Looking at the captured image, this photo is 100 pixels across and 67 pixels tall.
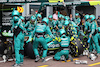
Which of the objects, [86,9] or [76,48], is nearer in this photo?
[76,48]

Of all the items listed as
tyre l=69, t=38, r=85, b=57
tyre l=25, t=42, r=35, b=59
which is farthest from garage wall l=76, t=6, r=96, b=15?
tyre l=25, t=42, r=35, b=59

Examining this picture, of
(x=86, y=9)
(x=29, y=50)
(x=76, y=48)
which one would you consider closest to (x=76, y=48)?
(x=76, y=48)

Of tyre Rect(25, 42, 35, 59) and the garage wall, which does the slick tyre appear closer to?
tyre Rect(25, 42, 35, 59)

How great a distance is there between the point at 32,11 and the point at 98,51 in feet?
37.8

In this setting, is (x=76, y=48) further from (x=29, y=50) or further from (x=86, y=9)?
(x=86, y=9)

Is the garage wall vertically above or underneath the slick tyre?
above

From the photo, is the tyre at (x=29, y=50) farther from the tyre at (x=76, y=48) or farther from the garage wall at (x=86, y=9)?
the garage wall at (x=86, y=9)

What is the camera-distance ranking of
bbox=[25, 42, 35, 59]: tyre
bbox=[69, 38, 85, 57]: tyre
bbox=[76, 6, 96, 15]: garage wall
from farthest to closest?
1. bbox=[76, 6, 96, 15]: garage wall
2. bbox=[69, 38, 85, 57]: tyre
3. bbox=[25, 42, 35, 59]: tyre

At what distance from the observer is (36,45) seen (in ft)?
30.8

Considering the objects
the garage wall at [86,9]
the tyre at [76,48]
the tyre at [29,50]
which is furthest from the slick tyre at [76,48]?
the garage wall at [86,9]

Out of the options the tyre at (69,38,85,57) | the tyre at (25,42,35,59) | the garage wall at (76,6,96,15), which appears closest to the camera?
the tyre at (25,42,35,59)

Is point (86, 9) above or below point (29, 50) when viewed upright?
above

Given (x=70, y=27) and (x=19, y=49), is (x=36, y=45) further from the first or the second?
(x=70, y=27)

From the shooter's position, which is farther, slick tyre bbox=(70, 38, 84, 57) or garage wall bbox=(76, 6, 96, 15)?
garage wall bbox=(76, 6, 96, 15)
